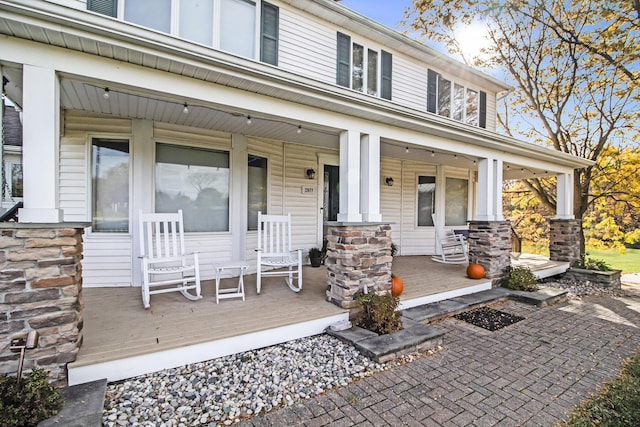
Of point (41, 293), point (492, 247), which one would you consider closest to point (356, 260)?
point (41, 293)

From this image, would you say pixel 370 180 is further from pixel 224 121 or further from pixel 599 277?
pixel 599 277

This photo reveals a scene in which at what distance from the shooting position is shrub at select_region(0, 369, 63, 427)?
1.69 meters

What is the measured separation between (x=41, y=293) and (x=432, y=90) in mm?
7602

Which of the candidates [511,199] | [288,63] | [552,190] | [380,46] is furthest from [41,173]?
[511,199]

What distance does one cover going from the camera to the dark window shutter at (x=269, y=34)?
15.9 feet

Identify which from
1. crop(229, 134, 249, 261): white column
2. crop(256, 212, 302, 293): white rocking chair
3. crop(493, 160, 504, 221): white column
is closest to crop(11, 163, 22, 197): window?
crop(229, 134, 249, 261): white column

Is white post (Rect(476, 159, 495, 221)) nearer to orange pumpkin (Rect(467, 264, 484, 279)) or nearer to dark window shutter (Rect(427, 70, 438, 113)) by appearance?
orange pumpkin (Rect(467, 264, 484, 279))

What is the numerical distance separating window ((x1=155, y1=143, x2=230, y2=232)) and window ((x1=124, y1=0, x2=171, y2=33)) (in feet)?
5.15

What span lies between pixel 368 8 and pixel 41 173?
Answer: 7.14 metres

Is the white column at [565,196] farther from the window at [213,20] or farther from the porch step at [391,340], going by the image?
the window at [213,20]

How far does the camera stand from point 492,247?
17.9 ft

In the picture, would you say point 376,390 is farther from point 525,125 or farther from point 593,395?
point 525,125

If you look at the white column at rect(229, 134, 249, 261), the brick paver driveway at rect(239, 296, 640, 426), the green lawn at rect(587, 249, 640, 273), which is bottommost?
the green lawn at rect(587, 249, 640, 273)

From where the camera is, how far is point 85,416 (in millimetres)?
1828
